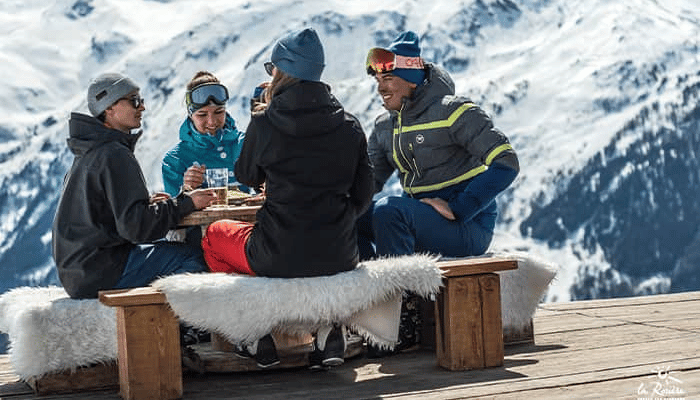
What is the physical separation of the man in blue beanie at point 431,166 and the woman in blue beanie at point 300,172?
802 mm

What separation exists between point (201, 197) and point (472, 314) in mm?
1322

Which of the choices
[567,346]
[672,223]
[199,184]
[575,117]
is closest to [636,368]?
[567,346]

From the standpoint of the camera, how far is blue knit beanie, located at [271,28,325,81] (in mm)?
4844

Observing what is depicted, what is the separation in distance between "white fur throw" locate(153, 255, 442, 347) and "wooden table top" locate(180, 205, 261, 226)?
1.04 ft

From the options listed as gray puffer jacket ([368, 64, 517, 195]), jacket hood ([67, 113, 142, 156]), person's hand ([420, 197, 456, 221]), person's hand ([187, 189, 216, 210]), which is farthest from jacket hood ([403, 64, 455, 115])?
jacket hood ([67, 113, 142, 156])

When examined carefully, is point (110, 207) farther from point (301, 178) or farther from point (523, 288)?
point (523, 288)

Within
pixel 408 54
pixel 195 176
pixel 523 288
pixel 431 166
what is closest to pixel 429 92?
pixel 408 54

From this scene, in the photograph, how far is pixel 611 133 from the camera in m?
180

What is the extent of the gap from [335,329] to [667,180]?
165 m

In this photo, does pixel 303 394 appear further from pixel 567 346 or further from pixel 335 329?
pixel 567 346

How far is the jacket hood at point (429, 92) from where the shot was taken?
237 inches

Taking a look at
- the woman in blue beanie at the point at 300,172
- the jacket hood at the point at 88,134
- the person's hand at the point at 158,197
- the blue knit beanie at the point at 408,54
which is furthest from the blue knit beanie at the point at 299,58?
the blue knit beanie at the point at 408,54

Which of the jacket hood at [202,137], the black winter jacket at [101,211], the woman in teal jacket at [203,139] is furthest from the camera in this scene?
the jacket hood at [202,137]

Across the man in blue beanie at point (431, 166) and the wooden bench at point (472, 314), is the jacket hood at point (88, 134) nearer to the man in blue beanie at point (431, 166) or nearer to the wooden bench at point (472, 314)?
the man in blue beanie at point (431, 166)
